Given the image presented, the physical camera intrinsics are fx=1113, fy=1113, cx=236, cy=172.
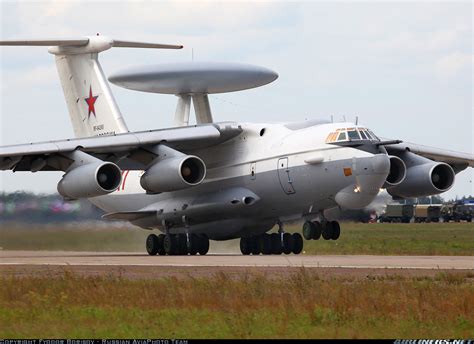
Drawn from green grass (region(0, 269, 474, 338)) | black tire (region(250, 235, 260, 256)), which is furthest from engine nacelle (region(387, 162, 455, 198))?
green grass (region(0, 269, 474, 338))

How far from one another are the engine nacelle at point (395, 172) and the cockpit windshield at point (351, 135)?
182 centimetres

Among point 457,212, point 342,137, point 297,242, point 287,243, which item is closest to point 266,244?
point 287,243

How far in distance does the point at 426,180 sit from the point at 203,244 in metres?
6.56

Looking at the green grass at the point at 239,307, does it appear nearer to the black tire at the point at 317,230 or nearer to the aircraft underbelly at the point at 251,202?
the aircraft underbelly at the point at 251,202

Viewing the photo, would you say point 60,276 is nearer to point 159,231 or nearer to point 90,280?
point 90,280

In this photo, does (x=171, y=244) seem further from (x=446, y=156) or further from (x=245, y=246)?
(x=446, y=156)

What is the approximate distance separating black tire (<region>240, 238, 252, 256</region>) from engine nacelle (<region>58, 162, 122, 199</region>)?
17.4ft

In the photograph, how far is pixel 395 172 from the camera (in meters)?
30.5

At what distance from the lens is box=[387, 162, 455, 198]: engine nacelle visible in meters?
31.5

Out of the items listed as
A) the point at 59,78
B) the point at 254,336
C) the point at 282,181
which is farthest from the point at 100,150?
the point at 254,336

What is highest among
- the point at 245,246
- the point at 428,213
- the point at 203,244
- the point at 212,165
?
the point at 212,165

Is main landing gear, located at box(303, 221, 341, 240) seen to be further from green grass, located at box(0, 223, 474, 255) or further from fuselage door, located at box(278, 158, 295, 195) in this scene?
green grass, located at box(0, 223, 474, 255)

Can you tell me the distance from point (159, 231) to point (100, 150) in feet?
20.4

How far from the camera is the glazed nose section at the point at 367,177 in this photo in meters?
28.0
